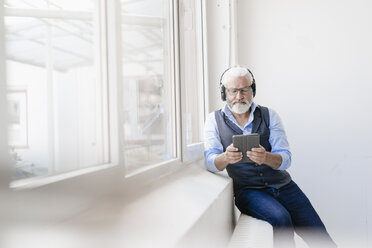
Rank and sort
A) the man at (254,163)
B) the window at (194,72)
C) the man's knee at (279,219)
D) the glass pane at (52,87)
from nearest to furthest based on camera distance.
A: the glass pane at (52,87) < the man's knee at (279,219) < the man at (254,163) < the window at (194,72)

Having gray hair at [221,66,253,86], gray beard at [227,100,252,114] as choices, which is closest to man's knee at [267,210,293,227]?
gray beard at [227,100,252,114]

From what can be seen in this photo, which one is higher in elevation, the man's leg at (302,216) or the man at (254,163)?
the man at (254,163)

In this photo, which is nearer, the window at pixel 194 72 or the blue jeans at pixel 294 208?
the blue jeans at pixel 294 208

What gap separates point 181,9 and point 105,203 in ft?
2.66

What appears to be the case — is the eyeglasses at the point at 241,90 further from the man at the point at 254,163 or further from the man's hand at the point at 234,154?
the man's hand at the point at 234,154

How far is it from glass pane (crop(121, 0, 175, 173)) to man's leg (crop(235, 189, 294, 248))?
324mm

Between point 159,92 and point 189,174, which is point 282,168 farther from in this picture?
point 159,92

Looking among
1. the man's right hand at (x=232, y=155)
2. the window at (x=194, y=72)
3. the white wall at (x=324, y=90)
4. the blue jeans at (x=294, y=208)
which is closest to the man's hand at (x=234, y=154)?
the man's right hand at (x=232, y=155)

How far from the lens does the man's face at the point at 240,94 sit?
1.27 m

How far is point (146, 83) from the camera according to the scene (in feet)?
3.17

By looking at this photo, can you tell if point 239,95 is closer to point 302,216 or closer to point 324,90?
point 302,216

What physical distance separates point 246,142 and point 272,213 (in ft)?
0.81

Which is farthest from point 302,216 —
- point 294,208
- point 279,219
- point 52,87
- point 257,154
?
point 52,87

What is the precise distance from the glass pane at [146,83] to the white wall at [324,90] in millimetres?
798
